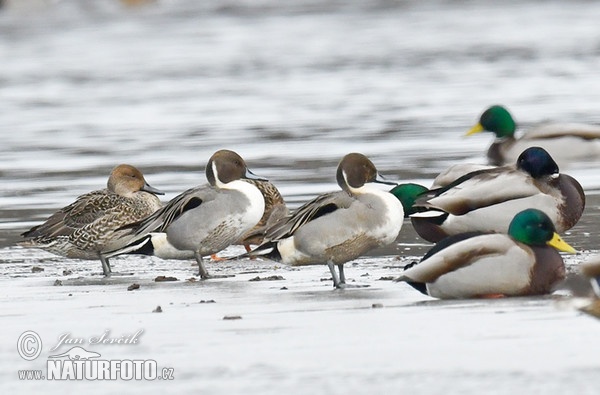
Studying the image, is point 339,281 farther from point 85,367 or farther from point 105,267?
point 85,367

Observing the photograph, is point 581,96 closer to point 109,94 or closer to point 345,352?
point 109,94

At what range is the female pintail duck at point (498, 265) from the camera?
8492 mm

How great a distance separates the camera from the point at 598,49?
3006 cm

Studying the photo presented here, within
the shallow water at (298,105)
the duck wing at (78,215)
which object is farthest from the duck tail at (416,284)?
the duck wing at (78,215)

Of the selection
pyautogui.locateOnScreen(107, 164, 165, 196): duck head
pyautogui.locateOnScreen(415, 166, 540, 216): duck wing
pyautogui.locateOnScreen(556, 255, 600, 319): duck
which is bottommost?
pyautogui.locateOnScreen(556, 255, 600, 319): duck

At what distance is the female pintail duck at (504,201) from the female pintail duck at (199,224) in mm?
1101

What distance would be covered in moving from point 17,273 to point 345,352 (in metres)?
3.84

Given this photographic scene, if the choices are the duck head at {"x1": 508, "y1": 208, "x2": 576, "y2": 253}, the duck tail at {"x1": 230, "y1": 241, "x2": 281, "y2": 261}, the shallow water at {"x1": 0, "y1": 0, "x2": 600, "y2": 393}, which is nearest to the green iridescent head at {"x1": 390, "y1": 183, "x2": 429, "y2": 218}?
the shallow water at {"x1": 0, "y1": 0, "x2": 600, "y2": 393}

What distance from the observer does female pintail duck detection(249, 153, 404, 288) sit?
9.52 metres

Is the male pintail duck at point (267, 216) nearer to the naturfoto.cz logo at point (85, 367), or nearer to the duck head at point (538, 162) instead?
the duck head at point (538, 162)

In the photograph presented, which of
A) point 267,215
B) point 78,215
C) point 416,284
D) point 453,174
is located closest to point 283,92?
point 453,174

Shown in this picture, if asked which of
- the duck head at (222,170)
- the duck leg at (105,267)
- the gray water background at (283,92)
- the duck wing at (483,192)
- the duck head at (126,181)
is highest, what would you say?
the duck head at (222,170)

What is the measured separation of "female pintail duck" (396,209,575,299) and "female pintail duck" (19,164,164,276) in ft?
8.66

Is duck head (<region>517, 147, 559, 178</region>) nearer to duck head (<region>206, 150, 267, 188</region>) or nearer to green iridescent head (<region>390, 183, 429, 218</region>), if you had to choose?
green iridescent head (<region>390, 183, 429, 218</region>)
